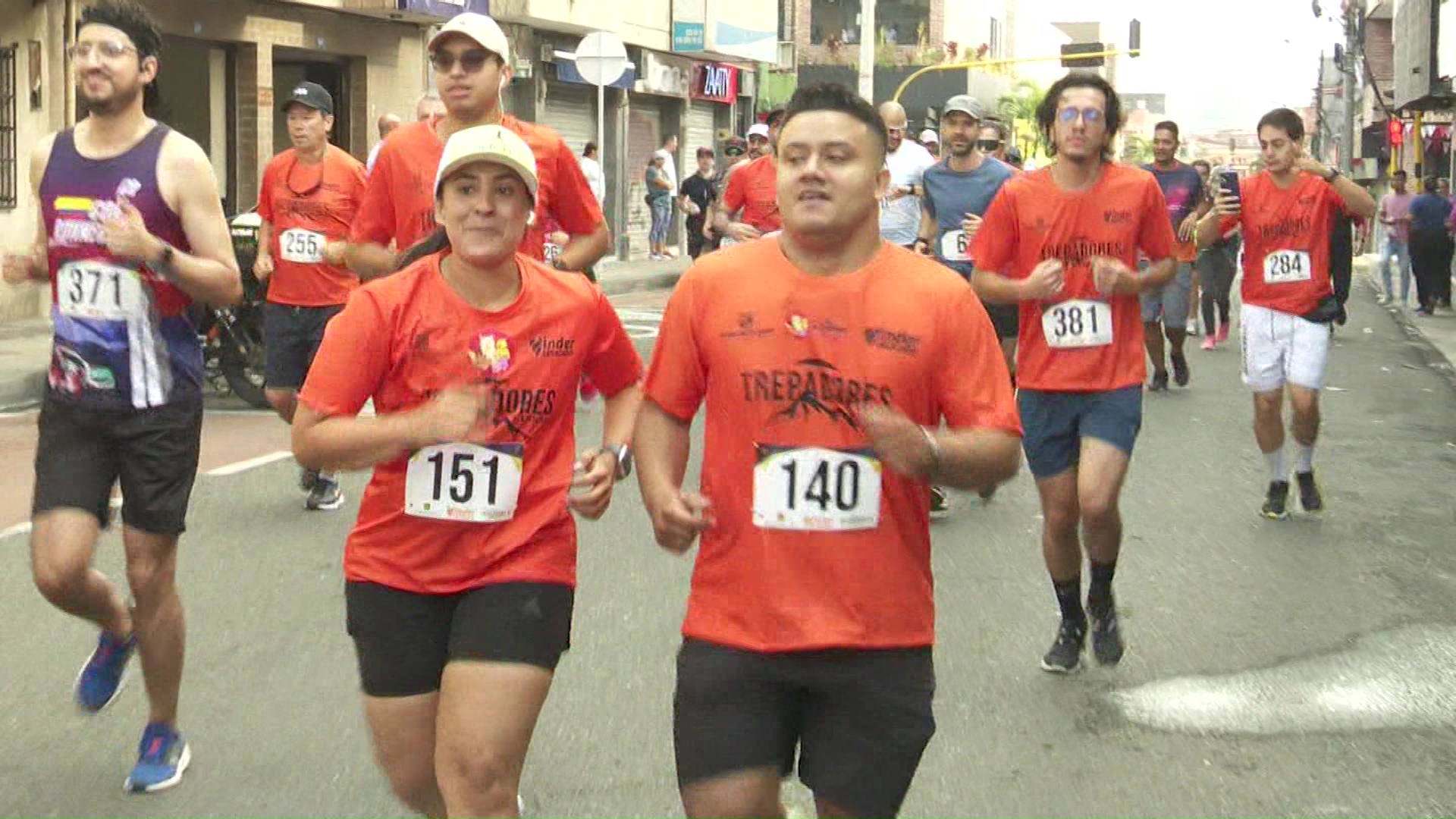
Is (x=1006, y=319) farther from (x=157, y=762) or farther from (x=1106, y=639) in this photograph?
(x=157, y=762)

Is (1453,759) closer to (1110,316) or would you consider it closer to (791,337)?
(1110,316)

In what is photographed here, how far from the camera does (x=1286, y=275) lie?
9336 mm

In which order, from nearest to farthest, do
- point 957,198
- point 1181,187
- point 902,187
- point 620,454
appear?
point 620,454, point 957,198, point 902,187, point 1181,187

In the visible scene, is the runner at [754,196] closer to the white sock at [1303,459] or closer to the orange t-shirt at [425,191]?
A: the white sock at [1303,459]

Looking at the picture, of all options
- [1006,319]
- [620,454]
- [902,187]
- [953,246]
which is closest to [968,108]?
[953,246]

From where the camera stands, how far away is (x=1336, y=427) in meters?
13.6

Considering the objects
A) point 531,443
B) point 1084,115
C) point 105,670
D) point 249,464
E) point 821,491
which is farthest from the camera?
point 249,464

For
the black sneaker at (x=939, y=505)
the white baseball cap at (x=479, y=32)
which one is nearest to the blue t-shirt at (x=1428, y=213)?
the black sneaker at (x=939, y=505)

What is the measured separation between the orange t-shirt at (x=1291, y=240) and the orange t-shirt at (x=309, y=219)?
418cm

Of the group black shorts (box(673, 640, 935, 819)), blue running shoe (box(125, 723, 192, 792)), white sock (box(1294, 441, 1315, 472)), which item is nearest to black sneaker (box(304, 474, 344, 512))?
blue running shoe (box(125, 723, 192, 792))

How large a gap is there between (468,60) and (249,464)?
527 centimetres

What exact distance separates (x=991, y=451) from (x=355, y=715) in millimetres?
2887

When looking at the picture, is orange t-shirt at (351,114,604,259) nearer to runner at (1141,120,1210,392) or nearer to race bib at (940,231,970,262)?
race bib at (940,231,970,262)

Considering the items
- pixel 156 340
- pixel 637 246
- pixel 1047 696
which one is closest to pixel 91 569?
pixel 156 340
